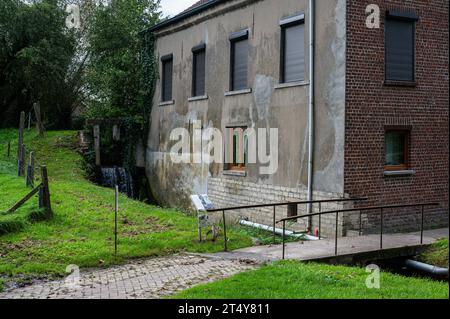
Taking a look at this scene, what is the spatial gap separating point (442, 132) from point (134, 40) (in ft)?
53.2

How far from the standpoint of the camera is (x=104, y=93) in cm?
2644

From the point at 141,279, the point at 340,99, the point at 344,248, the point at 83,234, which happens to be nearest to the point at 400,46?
the point at 340,99

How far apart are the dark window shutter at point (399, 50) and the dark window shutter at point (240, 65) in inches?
194

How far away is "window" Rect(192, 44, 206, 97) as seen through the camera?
2089 cm

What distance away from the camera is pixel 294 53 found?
51.4 ft

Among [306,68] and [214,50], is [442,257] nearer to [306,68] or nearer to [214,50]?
[306,68]

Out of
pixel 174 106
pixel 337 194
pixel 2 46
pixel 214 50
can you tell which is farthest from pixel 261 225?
pixel 2 46

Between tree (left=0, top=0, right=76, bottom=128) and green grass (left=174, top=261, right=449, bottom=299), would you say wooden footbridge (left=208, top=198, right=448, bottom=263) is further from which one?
tree (left=0, top=0, right=76, bottom=128)

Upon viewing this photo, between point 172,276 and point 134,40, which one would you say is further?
point 134,40

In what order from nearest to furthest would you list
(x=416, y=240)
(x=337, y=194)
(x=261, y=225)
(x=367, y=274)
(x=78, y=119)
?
(x=367, y=274) → (x=416, y=240) → (x=337, y=194) → (x=261, y=225) → (x=78, y=119)

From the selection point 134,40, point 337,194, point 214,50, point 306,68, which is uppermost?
point 134,40

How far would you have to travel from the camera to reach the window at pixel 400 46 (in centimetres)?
1449

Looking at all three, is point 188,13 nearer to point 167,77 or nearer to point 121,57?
point 167,77

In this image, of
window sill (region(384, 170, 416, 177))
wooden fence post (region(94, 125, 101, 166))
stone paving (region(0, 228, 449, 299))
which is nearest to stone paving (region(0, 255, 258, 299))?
stone paving (region(0, 228, 449, 299))
